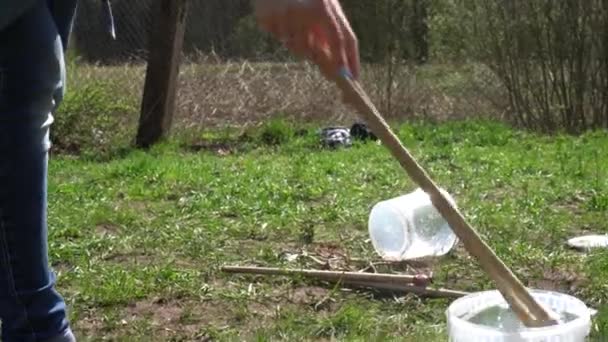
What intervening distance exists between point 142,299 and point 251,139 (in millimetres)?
5000

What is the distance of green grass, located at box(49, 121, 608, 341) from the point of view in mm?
3000

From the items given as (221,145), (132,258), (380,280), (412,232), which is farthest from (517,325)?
(221,145)

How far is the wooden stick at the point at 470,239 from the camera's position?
2164 millimetres

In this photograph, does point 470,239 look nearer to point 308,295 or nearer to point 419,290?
point 419,290

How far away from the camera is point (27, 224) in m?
2.08

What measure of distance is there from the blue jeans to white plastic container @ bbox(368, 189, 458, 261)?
1.67m

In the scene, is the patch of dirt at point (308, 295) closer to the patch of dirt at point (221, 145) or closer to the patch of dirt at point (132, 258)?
the patch of dirt at point (132, 258)

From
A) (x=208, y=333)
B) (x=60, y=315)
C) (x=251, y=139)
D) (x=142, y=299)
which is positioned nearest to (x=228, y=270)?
(x=142, y=299)

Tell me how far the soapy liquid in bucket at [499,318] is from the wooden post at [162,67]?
216 inches

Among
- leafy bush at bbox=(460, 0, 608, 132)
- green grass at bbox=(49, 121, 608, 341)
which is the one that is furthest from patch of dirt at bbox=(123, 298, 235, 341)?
leafy bush at bbox=(460, 0, 608, 132)

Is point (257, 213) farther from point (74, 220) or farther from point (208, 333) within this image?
point (208, 333)

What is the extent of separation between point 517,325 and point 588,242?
1.52 metres

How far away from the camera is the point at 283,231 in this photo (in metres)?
4.09

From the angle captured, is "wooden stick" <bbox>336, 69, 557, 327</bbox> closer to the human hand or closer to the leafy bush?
the human hand
